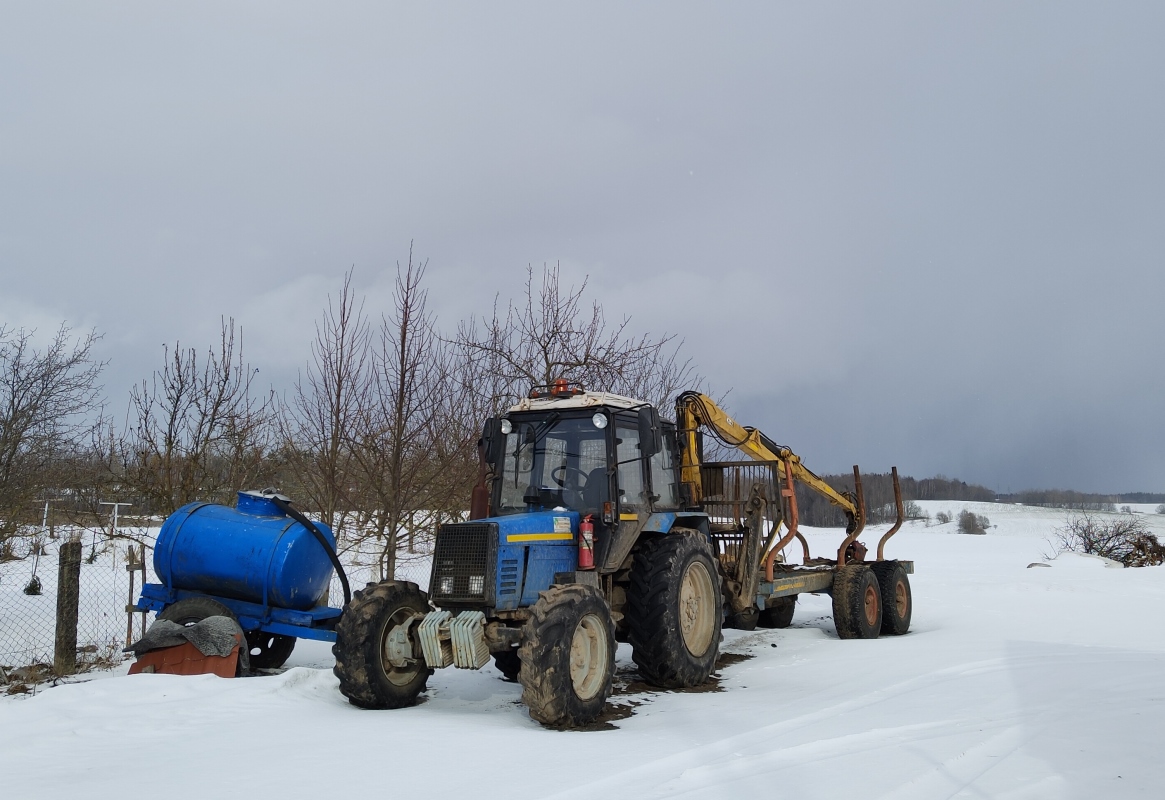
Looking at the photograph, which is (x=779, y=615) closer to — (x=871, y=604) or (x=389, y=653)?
(x=871, y=604)

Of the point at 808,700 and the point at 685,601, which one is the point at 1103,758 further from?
the point at 685,601

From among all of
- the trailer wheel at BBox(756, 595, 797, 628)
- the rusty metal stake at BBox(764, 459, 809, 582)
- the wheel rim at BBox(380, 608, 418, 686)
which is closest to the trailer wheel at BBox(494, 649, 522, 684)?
the wheel rim at BBox(380, 608, 418, 686)

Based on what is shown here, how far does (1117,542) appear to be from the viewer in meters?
26.6

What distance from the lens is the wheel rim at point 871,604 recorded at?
12180 mm

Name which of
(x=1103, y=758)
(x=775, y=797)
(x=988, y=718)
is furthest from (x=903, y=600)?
(x=775, y=797)

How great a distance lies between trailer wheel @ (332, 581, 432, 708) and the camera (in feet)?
22.7

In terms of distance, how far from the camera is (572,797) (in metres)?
4.52

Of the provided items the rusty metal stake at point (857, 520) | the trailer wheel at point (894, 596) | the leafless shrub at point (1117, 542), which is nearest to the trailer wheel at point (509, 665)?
the rusty metal stake at point (857, 520)

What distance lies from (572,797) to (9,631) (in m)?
10.8

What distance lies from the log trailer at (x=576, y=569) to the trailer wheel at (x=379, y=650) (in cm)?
1

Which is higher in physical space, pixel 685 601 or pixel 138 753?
pixel 685 601

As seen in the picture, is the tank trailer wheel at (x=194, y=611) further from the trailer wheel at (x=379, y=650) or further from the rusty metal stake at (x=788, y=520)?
the rusty metal stake at (x=788, y=520)

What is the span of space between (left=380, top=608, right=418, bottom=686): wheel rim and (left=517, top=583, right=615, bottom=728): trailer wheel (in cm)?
134

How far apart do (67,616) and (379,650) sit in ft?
12.5
